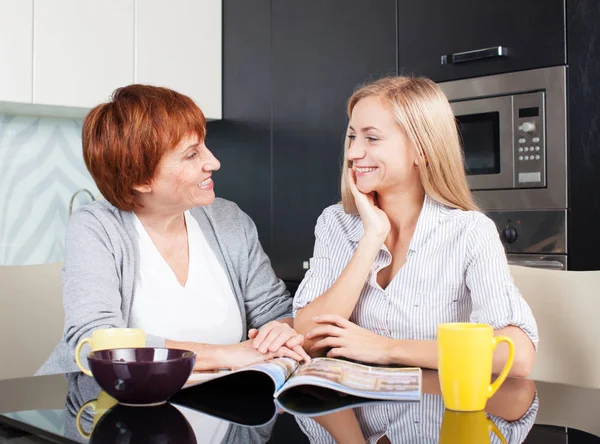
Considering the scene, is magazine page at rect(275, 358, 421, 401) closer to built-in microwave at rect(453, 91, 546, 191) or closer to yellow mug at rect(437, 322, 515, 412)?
yellow mug at rect(437, 322, 515, 412)

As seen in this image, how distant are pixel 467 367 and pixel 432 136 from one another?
82cm

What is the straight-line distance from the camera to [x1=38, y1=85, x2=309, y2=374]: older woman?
1.66 metres

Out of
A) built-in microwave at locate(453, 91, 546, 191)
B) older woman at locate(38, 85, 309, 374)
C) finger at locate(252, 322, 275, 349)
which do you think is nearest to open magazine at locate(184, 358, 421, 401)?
finger at locate(252, 322, 275, 349)

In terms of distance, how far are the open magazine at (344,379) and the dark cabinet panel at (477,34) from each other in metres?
1.72

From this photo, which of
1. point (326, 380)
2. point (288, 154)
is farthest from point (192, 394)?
point (288, 154)

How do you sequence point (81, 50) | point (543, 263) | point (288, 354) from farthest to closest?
point (81, 50) → point (543, 263) → point (288, 354)

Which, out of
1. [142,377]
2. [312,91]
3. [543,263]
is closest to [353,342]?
[142,377]

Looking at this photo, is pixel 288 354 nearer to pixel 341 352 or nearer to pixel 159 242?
pixel 341 352

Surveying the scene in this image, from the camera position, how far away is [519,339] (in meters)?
1.37

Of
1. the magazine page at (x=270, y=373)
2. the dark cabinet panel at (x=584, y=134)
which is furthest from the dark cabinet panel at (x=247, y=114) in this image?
the magazine page at (x=270, y=373)

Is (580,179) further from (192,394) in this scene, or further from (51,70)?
(51,70)

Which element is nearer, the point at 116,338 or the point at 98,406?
the point at 98,406

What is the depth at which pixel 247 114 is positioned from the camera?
142 inches

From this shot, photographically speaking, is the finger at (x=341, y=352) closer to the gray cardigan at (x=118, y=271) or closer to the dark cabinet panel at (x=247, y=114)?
the gray cardigan at (x=118, y=271)
